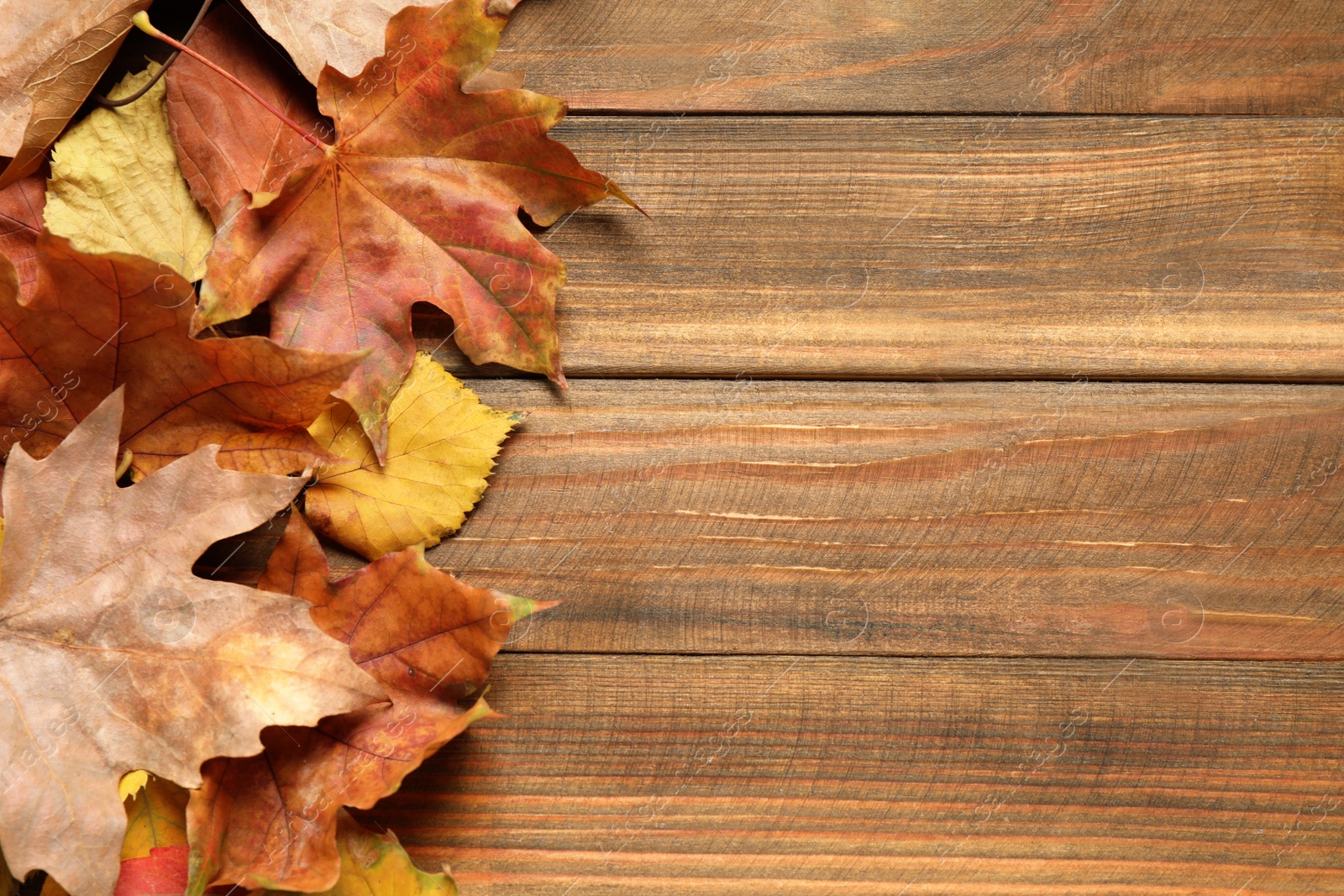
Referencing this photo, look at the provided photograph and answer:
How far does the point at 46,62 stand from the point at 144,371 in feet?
0.77

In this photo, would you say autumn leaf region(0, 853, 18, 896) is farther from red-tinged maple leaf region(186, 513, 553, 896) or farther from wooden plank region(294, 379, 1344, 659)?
wooden plank region(294, 379, 1344, 659)

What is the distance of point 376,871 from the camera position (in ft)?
2.16

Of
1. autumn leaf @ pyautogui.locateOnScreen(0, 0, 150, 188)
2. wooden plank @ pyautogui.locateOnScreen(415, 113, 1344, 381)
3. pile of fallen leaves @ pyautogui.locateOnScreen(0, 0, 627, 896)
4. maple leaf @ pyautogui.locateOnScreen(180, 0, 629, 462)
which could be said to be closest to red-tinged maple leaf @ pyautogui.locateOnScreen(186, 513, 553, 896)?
pile of fallen leaves @ pyautogui.locateOnScreen(0, 0, 627, 896)

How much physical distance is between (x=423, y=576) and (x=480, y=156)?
0.32 m

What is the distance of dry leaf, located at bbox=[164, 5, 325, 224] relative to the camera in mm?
686

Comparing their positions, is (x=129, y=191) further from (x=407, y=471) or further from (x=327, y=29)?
(x=407, y=471)

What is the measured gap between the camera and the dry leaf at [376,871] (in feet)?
2.15

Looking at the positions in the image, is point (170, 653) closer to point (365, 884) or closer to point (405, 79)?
point (365, 884)

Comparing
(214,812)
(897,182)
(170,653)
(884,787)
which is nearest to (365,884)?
(214,812)

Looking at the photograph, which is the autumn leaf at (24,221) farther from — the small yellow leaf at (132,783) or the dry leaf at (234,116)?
the small yellow leaf at (132,783)

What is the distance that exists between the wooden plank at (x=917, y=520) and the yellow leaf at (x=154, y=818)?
0.26 meters

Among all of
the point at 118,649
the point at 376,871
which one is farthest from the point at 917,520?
the point at 118,649

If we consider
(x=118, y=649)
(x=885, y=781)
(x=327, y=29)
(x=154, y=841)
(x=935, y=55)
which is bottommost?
(x=154, y=841)

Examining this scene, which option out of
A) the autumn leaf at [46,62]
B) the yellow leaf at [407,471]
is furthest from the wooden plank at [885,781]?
the autumn leaf at [46,62]
